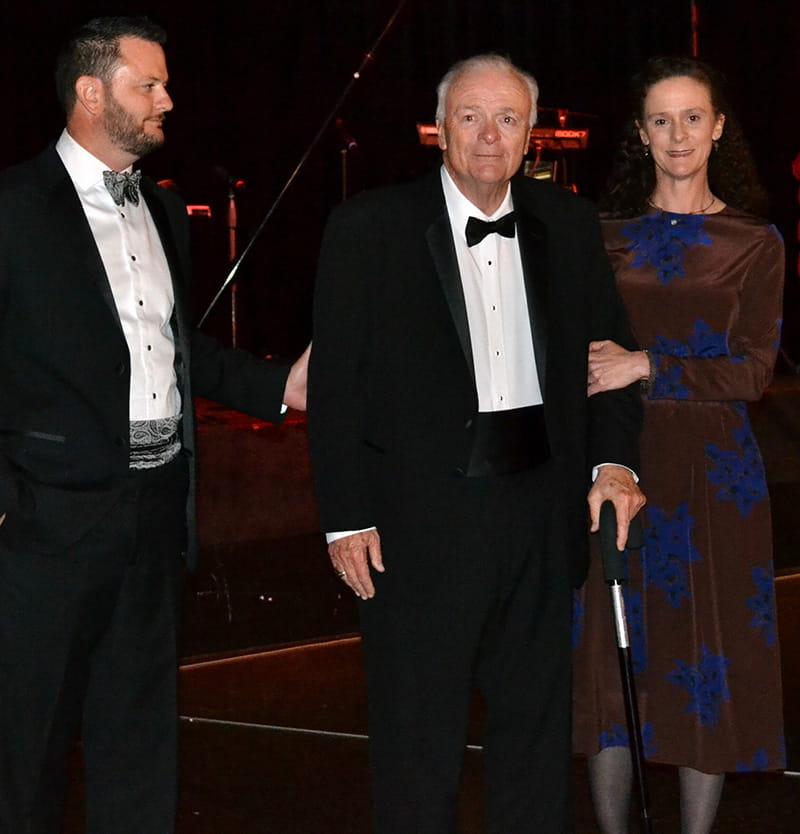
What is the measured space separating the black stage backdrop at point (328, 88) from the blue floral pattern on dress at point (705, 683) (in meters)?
5.73

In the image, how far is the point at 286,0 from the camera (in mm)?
8422

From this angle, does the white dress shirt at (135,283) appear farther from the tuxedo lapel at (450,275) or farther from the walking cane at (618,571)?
the walking cane at (618,571)

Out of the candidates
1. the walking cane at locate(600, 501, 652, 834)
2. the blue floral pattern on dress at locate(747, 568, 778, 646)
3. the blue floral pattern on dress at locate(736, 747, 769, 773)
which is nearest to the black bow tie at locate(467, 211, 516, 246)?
the walking cane at locate(600, 501, 652, 834)

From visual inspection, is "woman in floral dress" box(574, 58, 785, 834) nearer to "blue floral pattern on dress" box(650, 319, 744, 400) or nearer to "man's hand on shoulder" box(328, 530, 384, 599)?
"blue floral pattern on dress" box(650, 319, 744, 400)

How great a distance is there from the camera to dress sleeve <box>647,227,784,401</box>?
280 cm

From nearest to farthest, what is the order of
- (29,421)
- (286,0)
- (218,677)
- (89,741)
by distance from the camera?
1. (29,421)
2. (89,741)
3. (218,677)
4. (286,0)

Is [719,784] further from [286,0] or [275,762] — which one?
[286,0]

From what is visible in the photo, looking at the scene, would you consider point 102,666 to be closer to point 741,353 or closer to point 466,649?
point 466,649

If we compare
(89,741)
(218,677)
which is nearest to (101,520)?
(89,741)

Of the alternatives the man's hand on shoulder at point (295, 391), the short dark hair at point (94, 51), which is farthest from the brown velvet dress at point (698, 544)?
the short dark hair at point (94, 51)

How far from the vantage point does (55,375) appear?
2455mm

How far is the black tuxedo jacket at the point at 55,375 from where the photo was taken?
8.03 ft

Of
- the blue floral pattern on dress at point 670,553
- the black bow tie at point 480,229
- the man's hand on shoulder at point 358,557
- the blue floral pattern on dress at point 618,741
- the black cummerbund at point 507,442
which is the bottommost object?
the blue floral pattern on dress at point 618,741

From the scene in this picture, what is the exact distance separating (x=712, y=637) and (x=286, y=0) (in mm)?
6396
